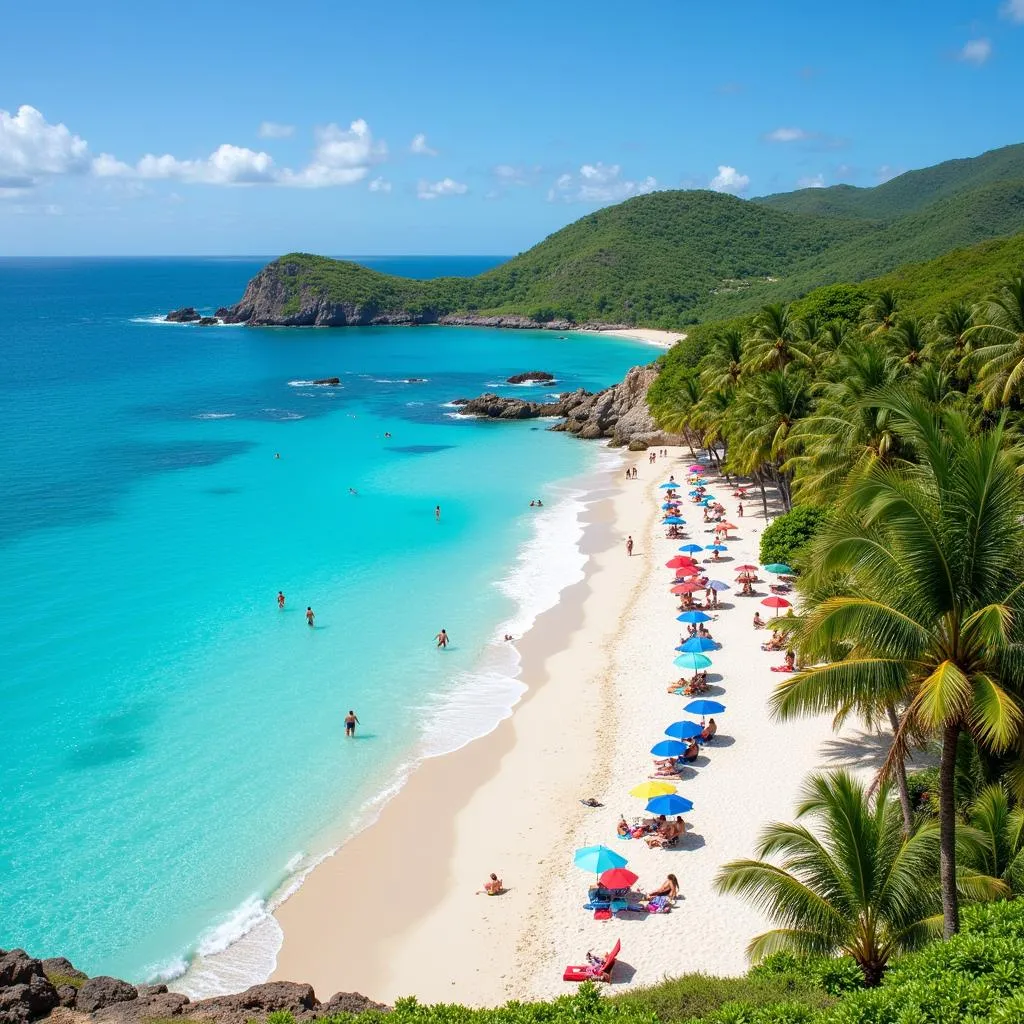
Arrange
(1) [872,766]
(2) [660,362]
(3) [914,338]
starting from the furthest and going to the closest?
(2) [660,362] < (3) [914,338] < (1) [872,766]

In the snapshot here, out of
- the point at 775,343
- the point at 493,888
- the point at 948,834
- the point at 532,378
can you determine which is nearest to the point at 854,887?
the point at 948,834

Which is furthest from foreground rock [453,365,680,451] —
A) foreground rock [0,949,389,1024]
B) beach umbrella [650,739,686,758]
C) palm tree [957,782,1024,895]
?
foreground rock [0,949,389,1024]

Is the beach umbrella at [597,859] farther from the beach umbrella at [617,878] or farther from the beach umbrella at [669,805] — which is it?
the beach umbrella at [669,805]

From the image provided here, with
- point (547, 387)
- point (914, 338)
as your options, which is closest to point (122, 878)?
point (914, 338)

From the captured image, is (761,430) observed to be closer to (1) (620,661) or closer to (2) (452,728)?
(1) (620,661)

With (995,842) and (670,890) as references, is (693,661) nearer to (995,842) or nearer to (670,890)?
(670,890)

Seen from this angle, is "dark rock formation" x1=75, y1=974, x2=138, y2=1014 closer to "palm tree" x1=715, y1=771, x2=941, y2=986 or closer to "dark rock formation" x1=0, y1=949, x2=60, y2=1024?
"dark rock formation" x1=0, y1=949, x2=60, y2=1024
